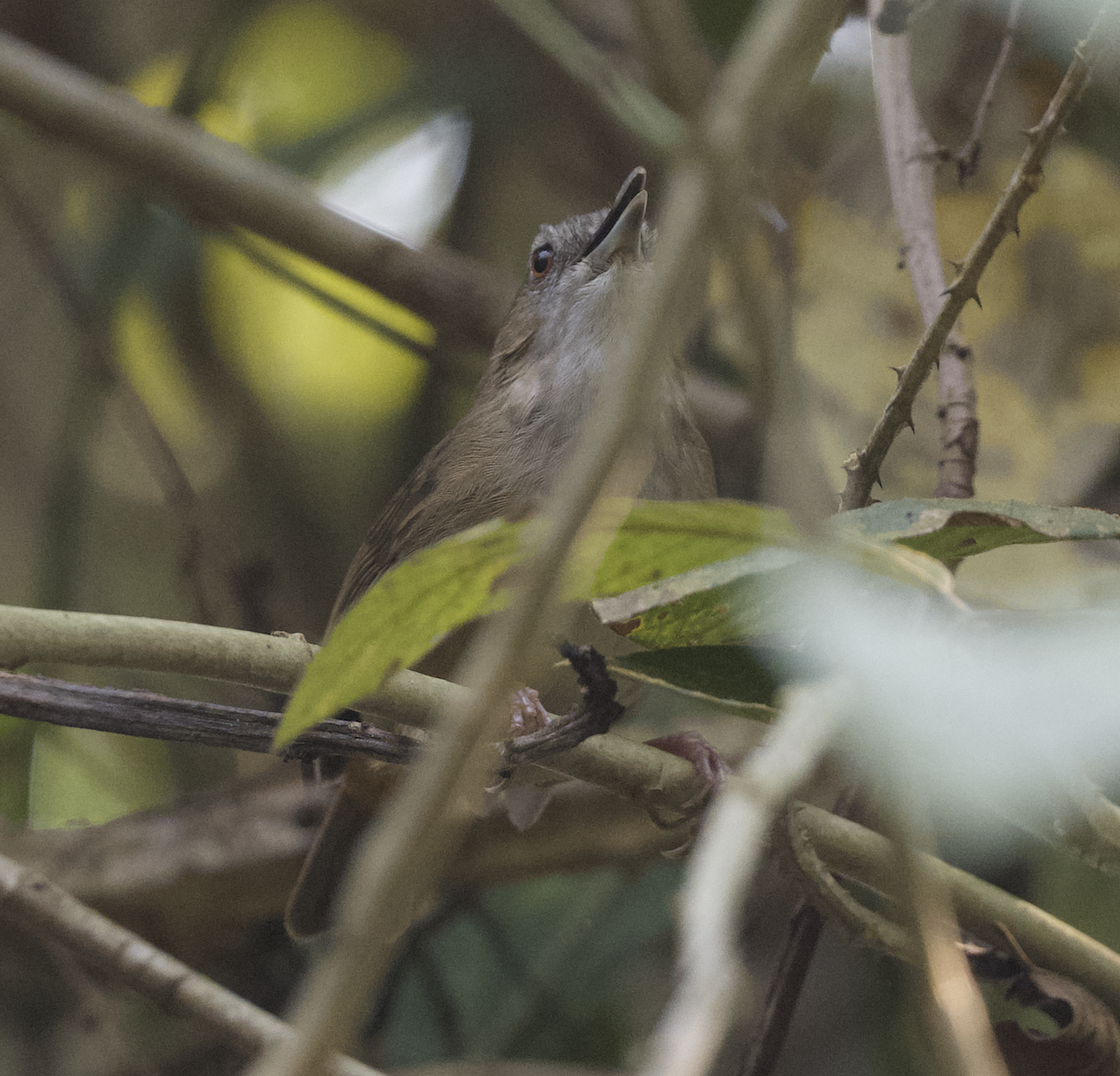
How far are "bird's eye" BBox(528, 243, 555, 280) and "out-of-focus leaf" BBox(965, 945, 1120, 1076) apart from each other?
1754 millimetres

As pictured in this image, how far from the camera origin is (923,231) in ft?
6.24

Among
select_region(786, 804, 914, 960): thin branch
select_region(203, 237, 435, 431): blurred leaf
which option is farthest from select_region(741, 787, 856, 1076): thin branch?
select_region(203, 237, 435, 431): blurred leaf

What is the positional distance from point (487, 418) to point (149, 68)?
1729 mm

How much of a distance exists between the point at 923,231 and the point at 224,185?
1.52 meters

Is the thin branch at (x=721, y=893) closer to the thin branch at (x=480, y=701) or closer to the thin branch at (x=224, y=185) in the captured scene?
the thin branch at (x=480, y=701)

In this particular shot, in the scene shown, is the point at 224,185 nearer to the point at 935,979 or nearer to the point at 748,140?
the point at 748,140

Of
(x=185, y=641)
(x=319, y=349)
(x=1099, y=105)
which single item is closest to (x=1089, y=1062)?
(x=185, y=641)

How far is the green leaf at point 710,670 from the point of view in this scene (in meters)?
1.12

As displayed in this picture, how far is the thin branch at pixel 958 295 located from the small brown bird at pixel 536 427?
0.76m

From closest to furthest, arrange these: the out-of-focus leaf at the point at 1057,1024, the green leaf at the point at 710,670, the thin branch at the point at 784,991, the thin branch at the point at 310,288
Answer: the green leaf at the point at 710,670 < the out-of-focus leaf at the point at 1057,1024 < the thin branch at the point at 784,991 < the thin branch at the point at 310,288

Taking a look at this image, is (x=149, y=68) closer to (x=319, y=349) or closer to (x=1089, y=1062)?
(x=319, y=349)

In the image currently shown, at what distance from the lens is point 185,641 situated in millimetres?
872

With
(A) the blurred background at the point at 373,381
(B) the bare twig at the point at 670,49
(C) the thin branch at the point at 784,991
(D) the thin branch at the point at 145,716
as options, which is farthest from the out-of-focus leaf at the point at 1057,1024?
(B) the bare twig at the point at 670,49

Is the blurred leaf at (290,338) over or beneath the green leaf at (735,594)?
beneath
